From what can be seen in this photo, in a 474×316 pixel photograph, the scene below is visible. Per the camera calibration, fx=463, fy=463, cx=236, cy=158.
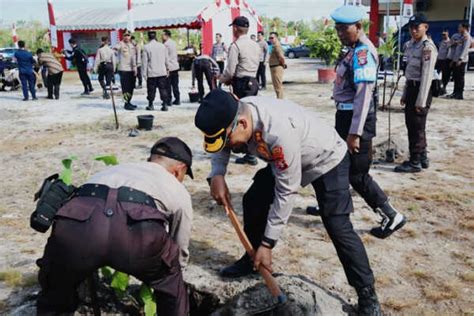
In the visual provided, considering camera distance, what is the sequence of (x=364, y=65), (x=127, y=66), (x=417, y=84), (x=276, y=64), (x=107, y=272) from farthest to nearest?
(x=127, y=66)
(x=276, y=64)
(x=417, y=84)
(x=364, y=65)
(x=107, y=272)

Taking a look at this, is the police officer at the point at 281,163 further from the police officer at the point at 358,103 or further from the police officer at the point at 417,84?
the police officer at the point at 417,84

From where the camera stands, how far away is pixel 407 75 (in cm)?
516

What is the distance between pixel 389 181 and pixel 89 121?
644cm

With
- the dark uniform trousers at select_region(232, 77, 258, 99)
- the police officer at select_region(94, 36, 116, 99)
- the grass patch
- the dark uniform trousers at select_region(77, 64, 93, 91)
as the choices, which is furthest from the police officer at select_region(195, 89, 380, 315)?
the dark uniform trousers at select_region(77, 64, 93, 91)

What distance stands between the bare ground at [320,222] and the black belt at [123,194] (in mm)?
1411

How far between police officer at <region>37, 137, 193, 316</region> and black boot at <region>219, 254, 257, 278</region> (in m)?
0.87

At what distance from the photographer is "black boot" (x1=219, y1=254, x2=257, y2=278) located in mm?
3123

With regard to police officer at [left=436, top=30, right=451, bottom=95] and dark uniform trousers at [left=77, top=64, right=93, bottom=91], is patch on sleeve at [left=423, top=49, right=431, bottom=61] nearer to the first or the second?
police officer at [left=436, top=30, right=451, bottom=95]

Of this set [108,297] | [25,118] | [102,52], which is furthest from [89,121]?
[108,297]

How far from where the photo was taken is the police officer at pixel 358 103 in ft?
11.0

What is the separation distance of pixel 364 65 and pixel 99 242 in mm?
2291

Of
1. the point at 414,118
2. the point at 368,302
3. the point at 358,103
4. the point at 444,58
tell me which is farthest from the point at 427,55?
the point at 444,58

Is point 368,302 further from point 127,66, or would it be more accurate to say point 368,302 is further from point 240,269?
point 127,66

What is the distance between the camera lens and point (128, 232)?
1.96m
